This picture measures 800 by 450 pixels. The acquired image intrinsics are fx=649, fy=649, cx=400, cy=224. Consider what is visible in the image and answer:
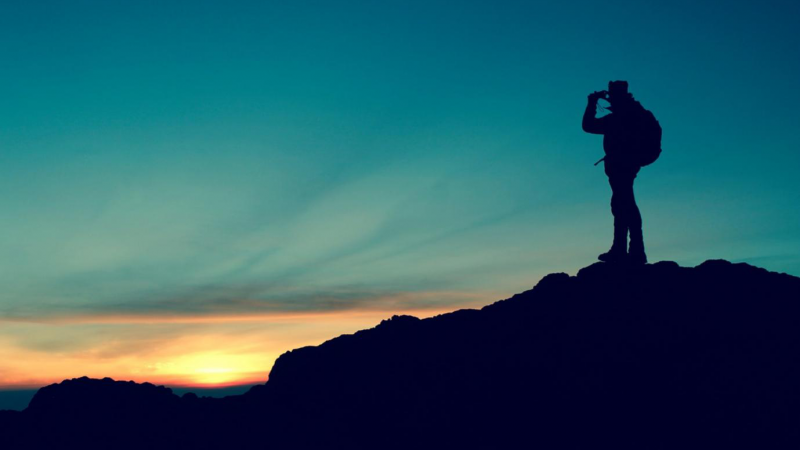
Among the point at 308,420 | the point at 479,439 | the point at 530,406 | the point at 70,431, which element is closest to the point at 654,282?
the point at 530,406

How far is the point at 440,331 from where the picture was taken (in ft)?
61.1

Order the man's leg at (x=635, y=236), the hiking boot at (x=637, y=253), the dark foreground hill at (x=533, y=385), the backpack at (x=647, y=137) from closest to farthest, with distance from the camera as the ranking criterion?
the dark foreground hill at (x=533, y=385), the backpack at (x=647, y=137), the hiking boot at (x=637, y=253), the man's leg at (x=635, y=236)

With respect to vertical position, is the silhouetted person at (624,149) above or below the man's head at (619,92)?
below

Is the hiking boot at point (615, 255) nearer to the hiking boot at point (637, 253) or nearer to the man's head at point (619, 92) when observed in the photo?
the hiking boot at point (637, 253)

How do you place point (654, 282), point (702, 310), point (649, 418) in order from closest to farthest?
point (649, 418), point (702, 310), point (654, 282)

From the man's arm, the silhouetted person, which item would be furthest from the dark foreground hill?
the man's arm

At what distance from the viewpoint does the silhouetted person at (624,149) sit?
62.6 feet

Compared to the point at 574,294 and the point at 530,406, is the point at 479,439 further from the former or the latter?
the point at 574,294

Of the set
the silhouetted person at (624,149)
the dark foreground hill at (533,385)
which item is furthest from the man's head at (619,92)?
the dark foreground hill at (533,385)

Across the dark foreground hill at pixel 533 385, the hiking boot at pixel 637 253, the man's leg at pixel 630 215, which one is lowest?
the dark foreground hill at pixel 533 385

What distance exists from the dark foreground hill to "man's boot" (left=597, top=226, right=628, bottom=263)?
1.87ft

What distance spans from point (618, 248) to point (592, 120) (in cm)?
391

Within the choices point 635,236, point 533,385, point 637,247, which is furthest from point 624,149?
point 533,385

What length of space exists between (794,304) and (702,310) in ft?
7.88
